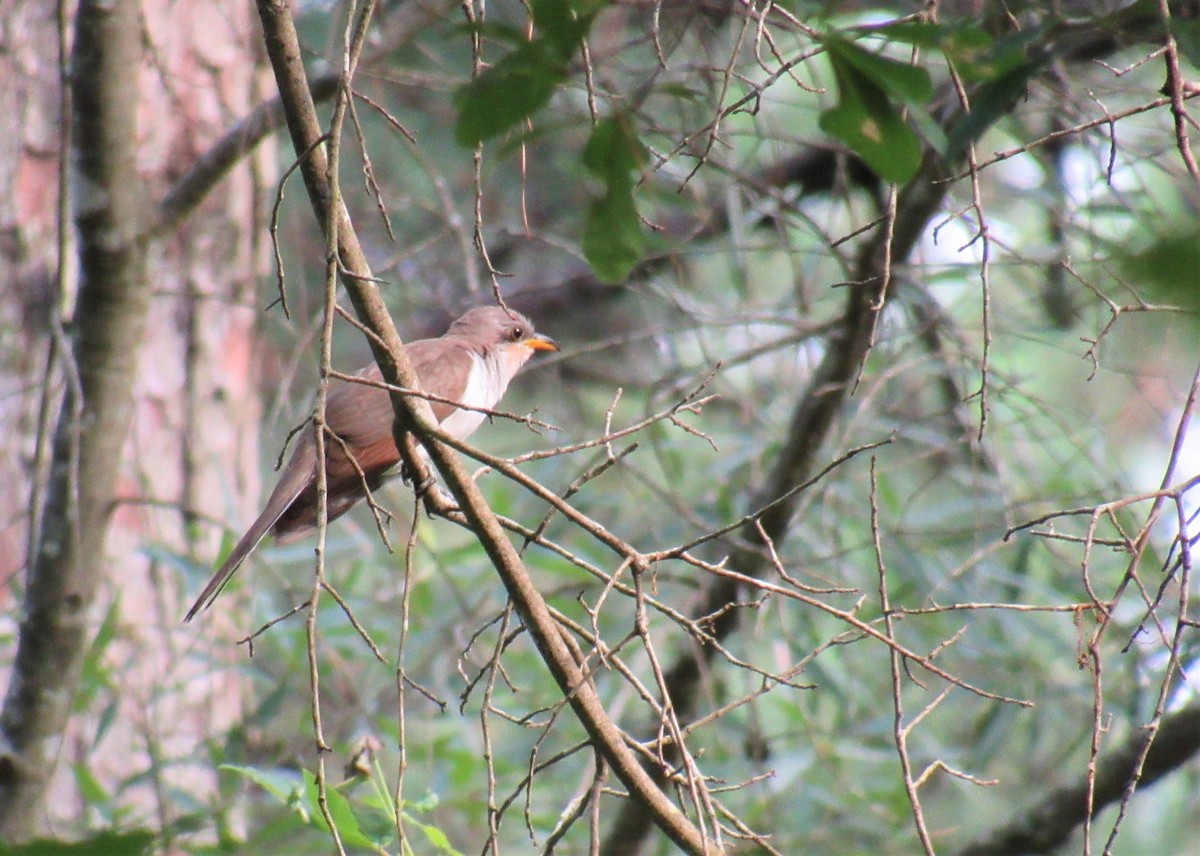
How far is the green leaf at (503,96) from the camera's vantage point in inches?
52.7

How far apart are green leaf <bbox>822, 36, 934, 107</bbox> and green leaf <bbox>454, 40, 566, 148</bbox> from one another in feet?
0.93

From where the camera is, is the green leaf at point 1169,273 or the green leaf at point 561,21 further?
the green leaf at point 561,21

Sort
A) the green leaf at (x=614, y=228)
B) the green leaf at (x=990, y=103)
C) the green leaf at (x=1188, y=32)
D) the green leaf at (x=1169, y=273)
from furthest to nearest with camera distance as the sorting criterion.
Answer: the green leaf at (x=614, y=228), the green leaf at (x=990, y=103), the green leaf at (x=1188, y=32), the green leaf at (x=1169, y=273)

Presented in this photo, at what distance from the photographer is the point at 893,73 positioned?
4.27ft

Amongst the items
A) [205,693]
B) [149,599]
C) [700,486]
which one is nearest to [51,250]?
[149,599]

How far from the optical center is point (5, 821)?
330 cm

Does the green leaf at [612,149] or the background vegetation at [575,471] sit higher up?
the background vegetation at [575,471]

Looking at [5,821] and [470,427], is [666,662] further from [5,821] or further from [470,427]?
[5,821]

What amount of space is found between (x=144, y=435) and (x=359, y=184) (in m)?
Result: 2.42

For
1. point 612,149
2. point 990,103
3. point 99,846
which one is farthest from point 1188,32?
point 99,846

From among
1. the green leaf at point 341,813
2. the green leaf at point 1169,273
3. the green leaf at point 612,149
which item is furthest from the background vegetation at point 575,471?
the green leaf at point 1169,273

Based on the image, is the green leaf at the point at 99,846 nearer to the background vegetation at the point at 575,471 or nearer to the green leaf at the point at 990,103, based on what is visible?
the background vegetation at the point at 575,471

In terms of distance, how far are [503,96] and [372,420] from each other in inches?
98.6

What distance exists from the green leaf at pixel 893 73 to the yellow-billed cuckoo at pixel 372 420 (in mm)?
1929
